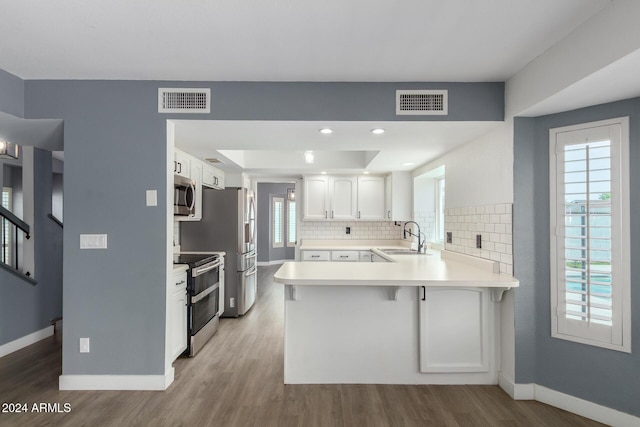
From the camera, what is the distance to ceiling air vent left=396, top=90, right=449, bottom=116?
257 centimetres

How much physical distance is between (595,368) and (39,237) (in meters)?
5.26

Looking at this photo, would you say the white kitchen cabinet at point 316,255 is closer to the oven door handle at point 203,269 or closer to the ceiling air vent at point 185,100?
the oven door handle at point 203,269

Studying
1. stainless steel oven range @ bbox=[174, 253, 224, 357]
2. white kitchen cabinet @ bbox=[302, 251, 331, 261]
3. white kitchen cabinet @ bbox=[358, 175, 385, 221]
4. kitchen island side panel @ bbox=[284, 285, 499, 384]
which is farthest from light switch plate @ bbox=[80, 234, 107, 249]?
white kitchen cabinet @ bbox=[358, 175, 385, 221]

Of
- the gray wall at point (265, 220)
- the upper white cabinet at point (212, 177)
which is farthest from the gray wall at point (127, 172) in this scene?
the gray wall at point (265, 220)

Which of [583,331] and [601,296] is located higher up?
[601,296]

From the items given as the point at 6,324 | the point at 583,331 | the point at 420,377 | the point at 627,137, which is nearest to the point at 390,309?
the point at 420,377

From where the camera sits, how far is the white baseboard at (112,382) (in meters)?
2.53

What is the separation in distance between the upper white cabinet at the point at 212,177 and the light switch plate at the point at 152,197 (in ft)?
5.72

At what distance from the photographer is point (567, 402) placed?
2.29 m

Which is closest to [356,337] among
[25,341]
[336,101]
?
[336,101]

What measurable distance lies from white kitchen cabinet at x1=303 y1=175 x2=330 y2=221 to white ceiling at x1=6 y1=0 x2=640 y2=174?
260 cm

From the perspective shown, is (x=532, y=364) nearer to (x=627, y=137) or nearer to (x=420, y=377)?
(x=420, y=377)

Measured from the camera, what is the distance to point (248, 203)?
464 centimetres

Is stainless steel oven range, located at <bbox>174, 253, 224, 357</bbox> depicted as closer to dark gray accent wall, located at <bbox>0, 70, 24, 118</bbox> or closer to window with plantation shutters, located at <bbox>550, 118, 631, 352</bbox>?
dark gray accent wall, located at <bbox>0, 70, 24, 118</bbox>
